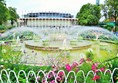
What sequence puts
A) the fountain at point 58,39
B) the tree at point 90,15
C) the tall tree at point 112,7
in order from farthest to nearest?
the tree at point 90,15
the tall tree at point 112,7
the fountain at point 58,39

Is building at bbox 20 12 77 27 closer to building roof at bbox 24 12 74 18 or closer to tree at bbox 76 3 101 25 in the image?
building roof at bbox 24 12 74 18

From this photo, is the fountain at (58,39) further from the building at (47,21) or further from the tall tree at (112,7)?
the building at (47,21)

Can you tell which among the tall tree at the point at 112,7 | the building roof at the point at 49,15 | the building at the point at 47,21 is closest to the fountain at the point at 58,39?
the tall tree at the point at 112,7

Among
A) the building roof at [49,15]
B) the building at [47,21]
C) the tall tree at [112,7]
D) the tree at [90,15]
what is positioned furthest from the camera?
the building roof at [49,15]

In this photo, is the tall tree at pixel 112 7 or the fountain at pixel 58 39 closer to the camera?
the fountain at pixel 58 39

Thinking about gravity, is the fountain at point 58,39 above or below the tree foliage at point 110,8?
below

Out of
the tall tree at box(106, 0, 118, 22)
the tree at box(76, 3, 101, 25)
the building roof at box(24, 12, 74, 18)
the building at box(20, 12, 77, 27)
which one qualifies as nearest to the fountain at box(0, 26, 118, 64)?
the tall tree at box(106, 0, 118, 22)

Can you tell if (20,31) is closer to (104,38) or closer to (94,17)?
(104,38)

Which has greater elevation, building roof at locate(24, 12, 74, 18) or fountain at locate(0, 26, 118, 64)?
building roof at locate(24, 12, 74, 18)

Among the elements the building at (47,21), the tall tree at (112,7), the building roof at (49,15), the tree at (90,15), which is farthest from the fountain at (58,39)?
the building roof at (49,15)

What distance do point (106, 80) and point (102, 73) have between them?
0.28m

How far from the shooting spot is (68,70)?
507 centimetres

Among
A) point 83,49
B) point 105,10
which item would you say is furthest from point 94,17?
point 83,49

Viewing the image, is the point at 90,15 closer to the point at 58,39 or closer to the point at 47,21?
the point at 47,21
